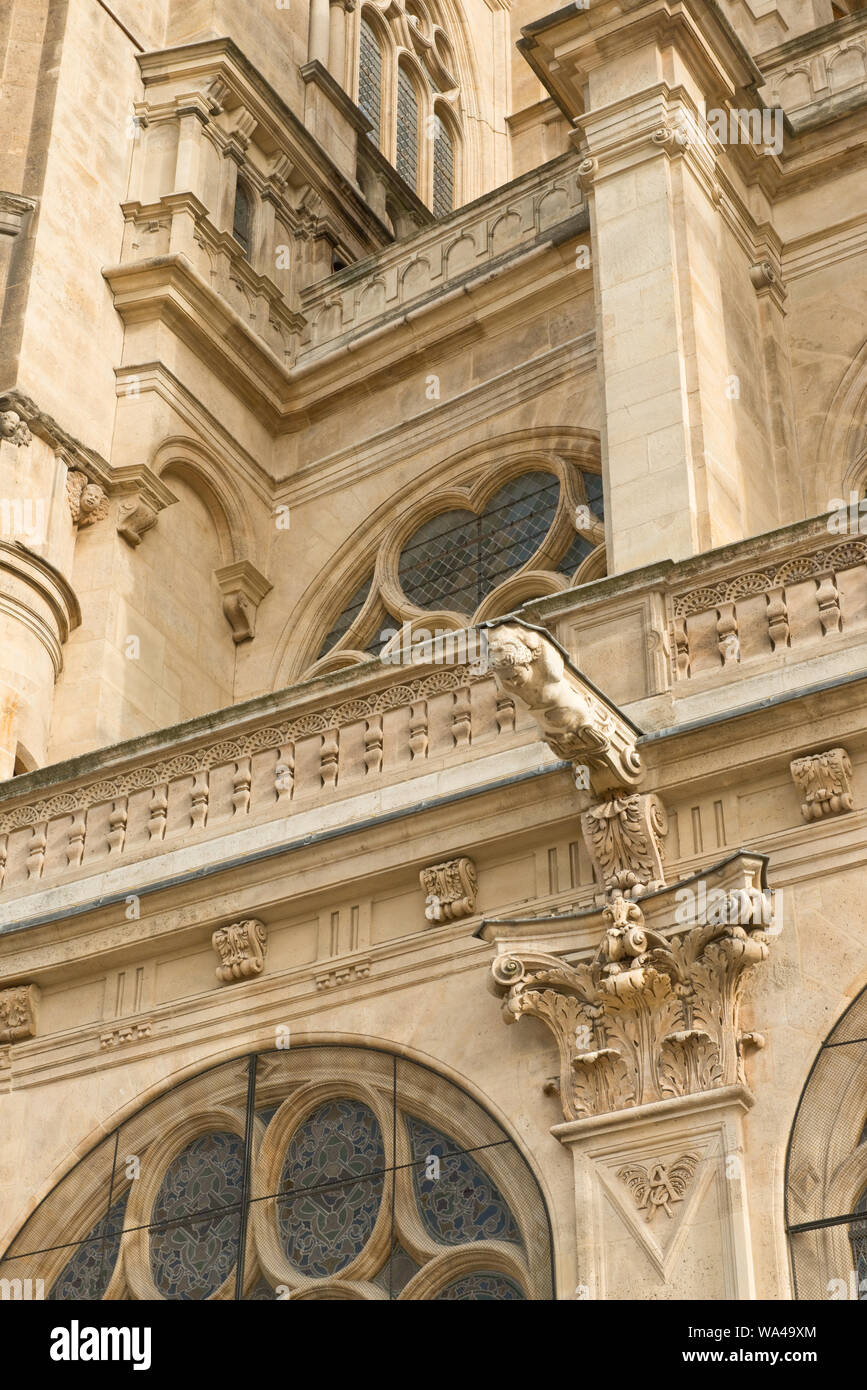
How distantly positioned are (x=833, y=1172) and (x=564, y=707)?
2.45m

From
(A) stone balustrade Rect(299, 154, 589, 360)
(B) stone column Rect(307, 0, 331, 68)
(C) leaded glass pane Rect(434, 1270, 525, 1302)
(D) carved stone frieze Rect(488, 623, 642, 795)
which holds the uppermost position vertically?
(B) stone column Rect(307, 0, 331, 68)

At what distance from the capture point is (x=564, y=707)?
10.5 metres

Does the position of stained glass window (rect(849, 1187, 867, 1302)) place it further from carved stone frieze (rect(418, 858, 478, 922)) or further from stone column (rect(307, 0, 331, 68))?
stone column (rect(307, 0, 331, 68))

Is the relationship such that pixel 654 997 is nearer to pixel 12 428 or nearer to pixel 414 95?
pixel 12 428

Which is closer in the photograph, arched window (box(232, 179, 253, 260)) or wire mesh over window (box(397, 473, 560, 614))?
wire mesh over window (box(397, 473, 560, 614))

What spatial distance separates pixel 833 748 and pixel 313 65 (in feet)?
46.2

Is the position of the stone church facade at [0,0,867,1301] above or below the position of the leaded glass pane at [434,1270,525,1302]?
above

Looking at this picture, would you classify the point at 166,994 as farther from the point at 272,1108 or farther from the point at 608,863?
the point at 608,863

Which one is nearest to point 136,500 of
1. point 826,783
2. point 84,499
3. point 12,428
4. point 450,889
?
point 84,499

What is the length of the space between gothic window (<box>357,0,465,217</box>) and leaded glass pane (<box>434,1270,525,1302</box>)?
16481 mm

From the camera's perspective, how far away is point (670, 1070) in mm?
10031

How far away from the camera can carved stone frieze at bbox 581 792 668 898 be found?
10.7 metres

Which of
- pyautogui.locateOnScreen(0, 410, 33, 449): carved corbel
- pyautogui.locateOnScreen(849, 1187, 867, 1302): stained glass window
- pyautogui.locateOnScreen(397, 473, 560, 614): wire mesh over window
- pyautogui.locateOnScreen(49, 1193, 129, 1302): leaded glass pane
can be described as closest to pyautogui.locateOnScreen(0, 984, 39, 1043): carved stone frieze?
pyautogui.locateOnScreen(49, 1193, 129, 1302): leaded glass pane
